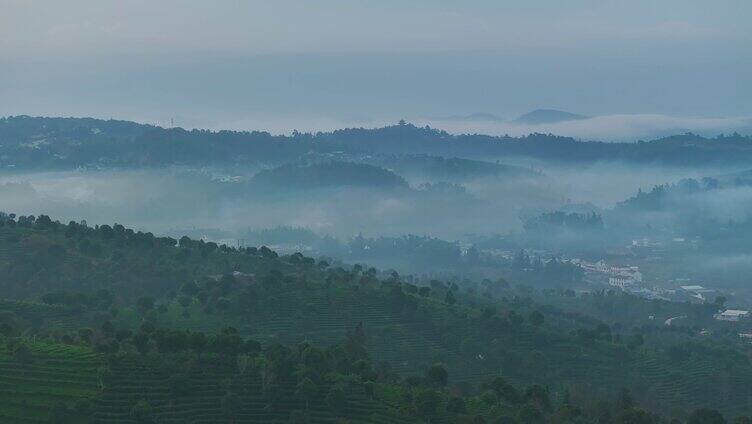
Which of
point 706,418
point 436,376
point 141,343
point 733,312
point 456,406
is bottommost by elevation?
point 733,312

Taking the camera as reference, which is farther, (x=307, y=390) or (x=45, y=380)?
(x=307, y=390)

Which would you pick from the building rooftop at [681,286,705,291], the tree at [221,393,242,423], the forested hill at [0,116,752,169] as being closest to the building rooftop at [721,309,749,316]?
the building rooftop at [681,286,705,291]

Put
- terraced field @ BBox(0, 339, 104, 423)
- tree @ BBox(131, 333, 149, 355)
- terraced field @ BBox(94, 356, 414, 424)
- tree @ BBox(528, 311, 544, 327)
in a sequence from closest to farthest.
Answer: terraced field @ BBox(0, 339, 104, 423)
terraced field @ BBox(94, 356, 414, 424)
tree @ BBox(131, 333, 149, 355)
tree @ BBox(528, 311, 544, 327)

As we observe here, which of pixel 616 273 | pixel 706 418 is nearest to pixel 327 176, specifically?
pixel 616 273

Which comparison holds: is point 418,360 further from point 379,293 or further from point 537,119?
point 537,119

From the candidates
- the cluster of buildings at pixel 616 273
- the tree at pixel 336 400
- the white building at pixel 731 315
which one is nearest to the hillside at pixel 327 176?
the cluster of buildings at pixel 616 273

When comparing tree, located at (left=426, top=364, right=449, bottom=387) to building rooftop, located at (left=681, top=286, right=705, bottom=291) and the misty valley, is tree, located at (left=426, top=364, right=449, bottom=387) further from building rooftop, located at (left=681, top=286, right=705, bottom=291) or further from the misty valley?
building rooftop, located at (left=681, top=286, right=705, bottom=291)

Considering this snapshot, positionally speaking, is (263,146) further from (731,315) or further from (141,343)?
(141,343)
